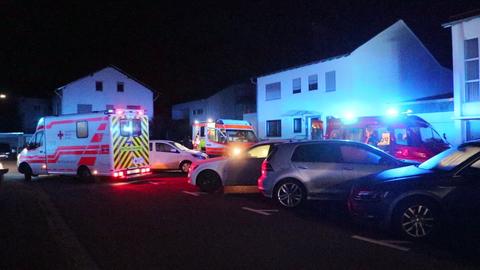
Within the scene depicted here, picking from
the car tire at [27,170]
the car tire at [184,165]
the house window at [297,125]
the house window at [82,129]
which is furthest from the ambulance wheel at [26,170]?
the house window at [297,125]

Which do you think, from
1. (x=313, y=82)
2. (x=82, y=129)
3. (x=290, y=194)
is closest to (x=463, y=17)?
(x=313, y=82)

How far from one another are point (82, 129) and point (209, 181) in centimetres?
680

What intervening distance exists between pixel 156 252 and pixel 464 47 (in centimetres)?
1762

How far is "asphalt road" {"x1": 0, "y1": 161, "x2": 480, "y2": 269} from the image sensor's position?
6.45 metres

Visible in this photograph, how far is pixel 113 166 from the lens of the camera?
17.3 m

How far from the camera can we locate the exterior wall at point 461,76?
64.6ft

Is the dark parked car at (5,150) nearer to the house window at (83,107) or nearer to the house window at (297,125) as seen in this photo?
the house window at (83,107)

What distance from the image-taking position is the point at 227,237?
7949 millimetres

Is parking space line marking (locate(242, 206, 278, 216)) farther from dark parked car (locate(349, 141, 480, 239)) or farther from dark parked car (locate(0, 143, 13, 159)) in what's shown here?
dark parked car (locate(0, 143, 13, 159))

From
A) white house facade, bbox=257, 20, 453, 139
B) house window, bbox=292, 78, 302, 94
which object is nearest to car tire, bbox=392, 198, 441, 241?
white house facade, bbox=257, 20, 453, 139

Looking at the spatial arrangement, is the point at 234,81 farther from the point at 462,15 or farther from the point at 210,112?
the point at 462,15

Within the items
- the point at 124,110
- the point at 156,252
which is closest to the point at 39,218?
the point at 156,252

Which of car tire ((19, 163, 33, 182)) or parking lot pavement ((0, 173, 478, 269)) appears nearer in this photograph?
parking lot pavement ((0, 173, 478, 269))

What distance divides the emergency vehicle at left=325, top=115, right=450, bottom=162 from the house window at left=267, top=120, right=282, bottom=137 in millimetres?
17401
